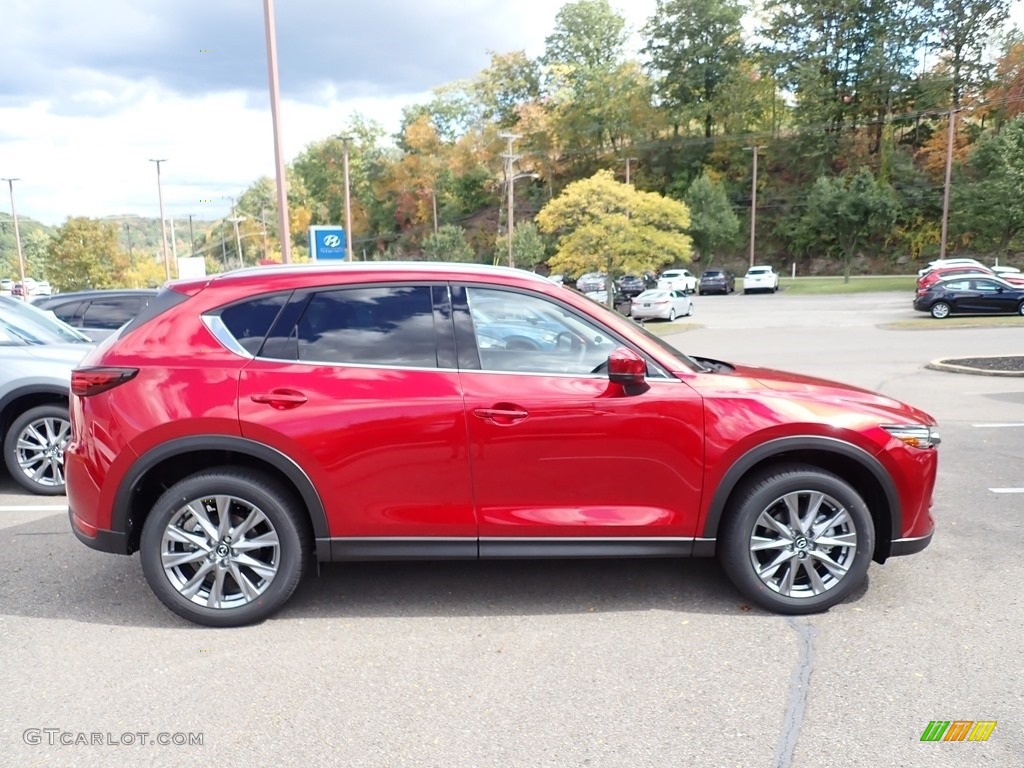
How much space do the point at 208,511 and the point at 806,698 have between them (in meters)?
2.89

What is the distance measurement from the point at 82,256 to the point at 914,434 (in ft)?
194

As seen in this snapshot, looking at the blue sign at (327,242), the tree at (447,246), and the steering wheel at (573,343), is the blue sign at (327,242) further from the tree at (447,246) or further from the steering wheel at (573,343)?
the tree at (447,246)

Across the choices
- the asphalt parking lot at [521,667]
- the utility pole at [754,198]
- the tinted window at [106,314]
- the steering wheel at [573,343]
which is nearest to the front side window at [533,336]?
the steering wheel at [573,343]

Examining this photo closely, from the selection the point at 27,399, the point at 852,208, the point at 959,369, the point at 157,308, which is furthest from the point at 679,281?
the point at 157,308

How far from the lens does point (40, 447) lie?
6.19 meters

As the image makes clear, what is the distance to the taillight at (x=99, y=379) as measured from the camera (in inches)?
145

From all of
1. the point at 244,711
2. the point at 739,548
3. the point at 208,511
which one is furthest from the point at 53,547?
the point at 739,548

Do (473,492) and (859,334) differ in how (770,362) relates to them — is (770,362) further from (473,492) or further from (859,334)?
(473,492)

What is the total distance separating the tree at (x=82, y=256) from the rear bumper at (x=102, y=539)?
182 feet

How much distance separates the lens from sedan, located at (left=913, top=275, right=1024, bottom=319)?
23016 millimetres

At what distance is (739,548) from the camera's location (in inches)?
148

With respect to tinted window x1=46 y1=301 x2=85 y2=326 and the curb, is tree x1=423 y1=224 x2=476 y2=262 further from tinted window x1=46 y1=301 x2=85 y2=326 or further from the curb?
tinted window x1=46 y1=301 x2=85 y2=326

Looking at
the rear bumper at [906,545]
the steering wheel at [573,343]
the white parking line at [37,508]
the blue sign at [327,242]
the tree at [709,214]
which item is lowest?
the white parking line at [37,508]

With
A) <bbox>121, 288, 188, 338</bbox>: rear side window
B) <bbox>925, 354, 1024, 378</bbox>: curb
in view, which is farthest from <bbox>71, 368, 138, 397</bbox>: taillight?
<bbox>925, 354, 1024, 378</bbox>: curb
